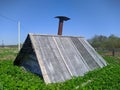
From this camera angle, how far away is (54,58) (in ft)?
29.4

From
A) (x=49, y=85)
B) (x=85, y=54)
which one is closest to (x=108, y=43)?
(x=85, y=54)

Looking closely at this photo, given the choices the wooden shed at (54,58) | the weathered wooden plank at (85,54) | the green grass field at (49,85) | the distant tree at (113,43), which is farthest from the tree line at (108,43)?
the green grass field at (49,85)

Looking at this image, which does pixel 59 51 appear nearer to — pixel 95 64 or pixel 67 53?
pixel 67 53

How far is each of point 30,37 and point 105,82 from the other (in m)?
4.18

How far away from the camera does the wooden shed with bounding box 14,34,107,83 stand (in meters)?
8.19

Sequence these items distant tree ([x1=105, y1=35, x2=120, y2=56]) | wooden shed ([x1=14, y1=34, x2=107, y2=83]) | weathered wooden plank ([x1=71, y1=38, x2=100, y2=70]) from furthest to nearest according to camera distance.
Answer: distant tree ([x1=105, y1=35, x2=120, y2=56])
weathered wooden plank ([x1=71, y1=38, x2=100, y2=70])
wooden shed ([x1=14, y1=34, x2=107, y2=83])

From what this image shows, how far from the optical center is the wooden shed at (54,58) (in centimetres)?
819

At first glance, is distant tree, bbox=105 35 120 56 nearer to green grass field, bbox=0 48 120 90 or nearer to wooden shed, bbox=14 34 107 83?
wooden shed, bbox=14 34 107 83

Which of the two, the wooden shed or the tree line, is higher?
the wooden shed

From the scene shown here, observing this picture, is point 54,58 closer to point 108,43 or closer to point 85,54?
point 85,54

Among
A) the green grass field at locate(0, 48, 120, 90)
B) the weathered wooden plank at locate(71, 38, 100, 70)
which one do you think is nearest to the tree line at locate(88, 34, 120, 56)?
the weathered wooden plank at locate(71, 38, 100, 70)

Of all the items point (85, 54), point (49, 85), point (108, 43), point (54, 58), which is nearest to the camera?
point (49, 85)

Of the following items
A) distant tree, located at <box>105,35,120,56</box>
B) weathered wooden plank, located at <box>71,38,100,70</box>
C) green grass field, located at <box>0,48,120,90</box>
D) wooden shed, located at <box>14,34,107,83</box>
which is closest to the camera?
green grass field, located at <box>0,48,120,90</box>

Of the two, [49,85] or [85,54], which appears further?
[85,54]
